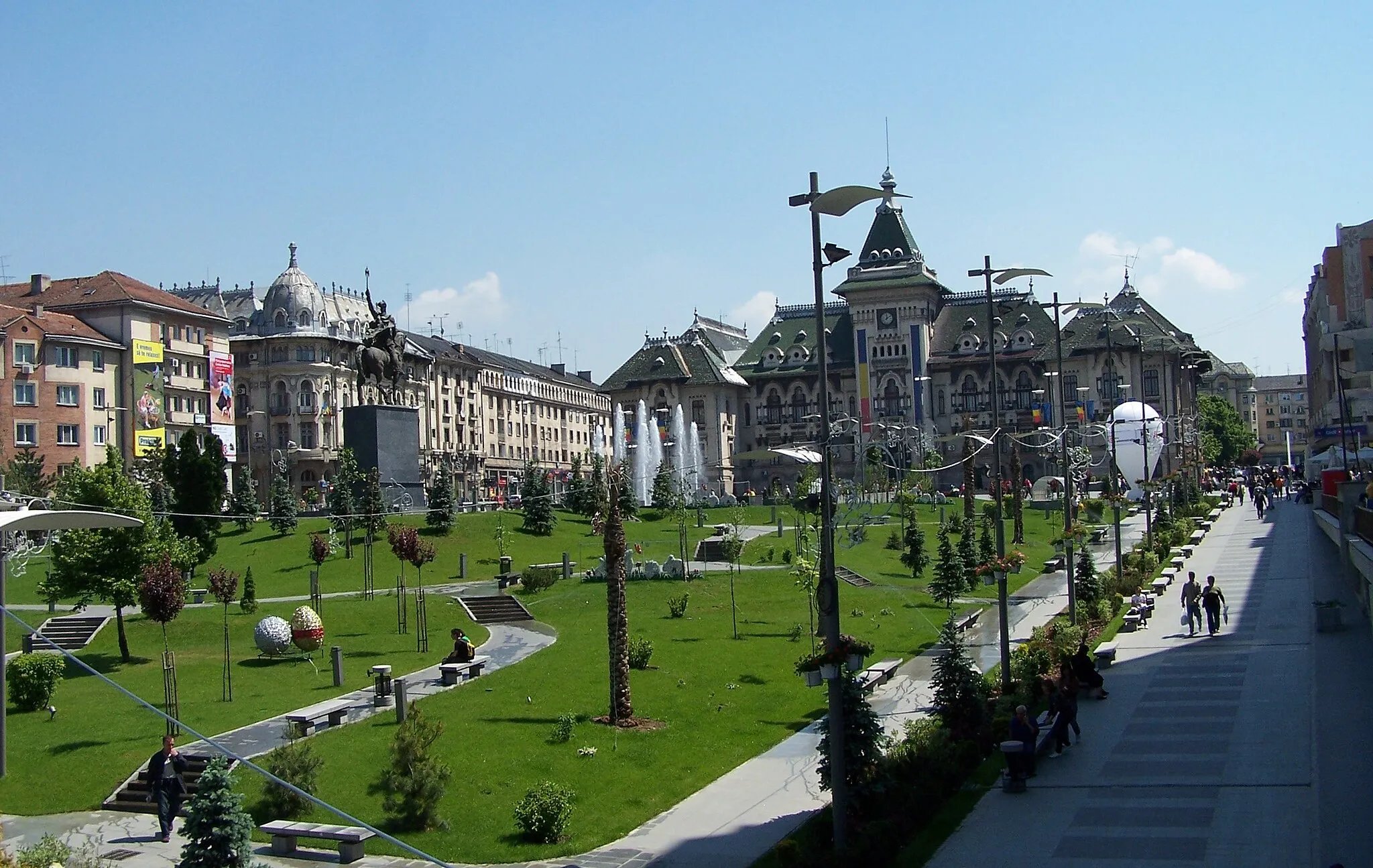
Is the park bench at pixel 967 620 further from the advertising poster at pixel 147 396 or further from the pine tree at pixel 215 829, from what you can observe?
the advertising poster at pixel 147 396

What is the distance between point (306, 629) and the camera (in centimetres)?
3894

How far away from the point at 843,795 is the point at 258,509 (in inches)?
2374

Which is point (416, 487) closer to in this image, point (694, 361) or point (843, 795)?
point (843, 795)

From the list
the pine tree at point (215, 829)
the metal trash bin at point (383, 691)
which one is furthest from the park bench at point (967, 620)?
the pine tree at point (215, 829)

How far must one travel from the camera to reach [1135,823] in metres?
21.5

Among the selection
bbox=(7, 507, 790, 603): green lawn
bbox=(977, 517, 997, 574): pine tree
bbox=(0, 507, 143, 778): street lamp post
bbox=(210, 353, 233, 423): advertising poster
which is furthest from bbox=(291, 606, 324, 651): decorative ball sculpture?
bbox=(210, 353, 233, 423): advertising poster

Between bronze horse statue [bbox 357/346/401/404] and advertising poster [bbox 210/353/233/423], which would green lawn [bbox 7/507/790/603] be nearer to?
bronze horse statue [bbox 357/346/401/404]

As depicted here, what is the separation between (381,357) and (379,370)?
628 mm

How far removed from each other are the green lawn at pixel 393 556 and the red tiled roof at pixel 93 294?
34.2 meters

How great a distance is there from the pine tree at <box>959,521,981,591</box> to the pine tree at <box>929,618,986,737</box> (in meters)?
24.3

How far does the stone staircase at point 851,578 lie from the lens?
54.6 meters

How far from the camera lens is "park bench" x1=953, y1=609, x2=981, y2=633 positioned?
42.7 m

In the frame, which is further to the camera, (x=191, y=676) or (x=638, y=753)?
(x=191, y=676)

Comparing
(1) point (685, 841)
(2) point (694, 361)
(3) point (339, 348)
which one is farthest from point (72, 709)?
(2) point (694, 361)
